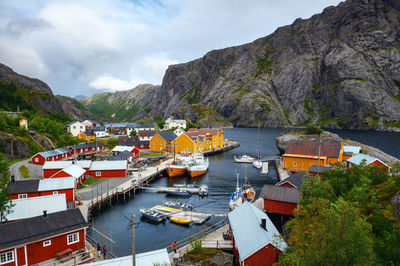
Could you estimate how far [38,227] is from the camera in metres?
21.0

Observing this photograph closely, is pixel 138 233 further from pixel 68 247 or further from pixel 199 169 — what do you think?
pixel 199 169

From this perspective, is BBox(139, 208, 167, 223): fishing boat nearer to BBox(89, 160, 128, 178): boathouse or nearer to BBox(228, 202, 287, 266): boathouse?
BBox(228, 202, 287, 266): boathouse

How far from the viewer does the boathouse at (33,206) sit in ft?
80.4

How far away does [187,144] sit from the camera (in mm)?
81500

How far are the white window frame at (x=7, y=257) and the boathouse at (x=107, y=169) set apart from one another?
105 feet

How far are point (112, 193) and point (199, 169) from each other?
2300cm

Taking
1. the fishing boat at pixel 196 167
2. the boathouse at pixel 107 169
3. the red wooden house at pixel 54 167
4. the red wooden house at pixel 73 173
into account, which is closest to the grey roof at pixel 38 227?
the red wooden house at pixel 73 173

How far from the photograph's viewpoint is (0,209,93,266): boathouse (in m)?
19.2

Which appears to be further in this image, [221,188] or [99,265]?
[221,188]

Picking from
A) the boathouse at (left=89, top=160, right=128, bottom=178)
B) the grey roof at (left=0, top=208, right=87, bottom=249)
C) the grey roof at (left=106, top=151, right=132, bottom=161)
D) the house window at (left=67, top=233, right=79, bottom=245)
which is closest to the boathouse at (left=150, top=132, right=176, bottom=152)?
the grey roof at (left=106, top=151, right=132, bottom=161)

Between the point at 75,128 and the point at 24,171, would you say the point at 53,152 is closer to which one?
the point at 24,171

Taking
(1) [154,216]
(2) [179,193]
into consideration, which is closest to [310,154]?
(2) [179,193]

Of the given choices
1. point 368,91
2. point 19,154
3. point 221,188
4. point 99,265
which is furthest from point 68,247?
point 368,91

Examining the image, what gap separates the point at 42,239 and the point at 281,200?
2576 centimetres
